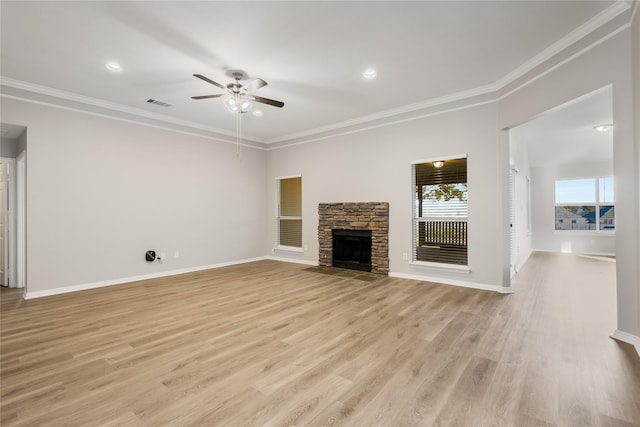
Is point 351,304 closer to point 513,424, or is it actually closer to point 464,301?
point 464,301

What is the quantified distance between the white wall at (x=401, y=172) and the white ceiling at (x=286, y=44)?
65 cm

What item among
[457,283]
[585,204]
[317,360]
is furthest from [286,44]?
[585,204]

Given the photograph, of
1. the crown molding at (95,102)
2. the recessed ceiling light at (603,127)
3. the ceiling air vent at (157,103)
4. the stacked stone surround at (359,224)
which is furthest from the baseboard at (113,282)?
the recessed ceiling light at (603,127)

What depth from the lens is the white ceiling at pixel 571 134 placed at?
15.4ft

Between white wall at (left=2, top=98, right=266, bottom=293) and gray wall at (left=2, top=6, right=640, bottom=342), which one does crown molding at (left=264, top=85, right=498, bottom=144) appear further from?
white wall at (left=2, top=98, right=266, bottom=293)

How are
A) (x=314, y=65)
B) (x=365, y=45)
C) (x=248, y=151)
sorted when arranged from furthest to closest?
1. (x=248, y=151)
2. (x=314, y=65)
3. (x=365, y=45)

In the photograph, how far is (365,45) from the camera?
3242mm

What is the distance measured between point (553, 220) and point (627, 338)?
8.25 m

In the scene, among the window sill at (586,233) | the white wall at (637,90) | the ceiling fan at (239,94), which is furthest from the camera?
the window sill at (586,233)

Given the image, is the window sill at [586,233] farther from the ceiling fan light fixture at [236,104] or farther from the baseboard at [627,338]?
the ceiling fan light fixture at [236,104]

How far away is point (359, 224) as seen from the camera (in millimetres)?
5898

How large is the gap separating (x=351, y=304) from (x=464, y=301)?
155 cm

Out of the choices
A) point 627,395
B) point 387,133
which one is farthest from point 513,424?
point 387,133

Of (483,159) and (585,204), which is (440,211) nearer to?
(483,159)
